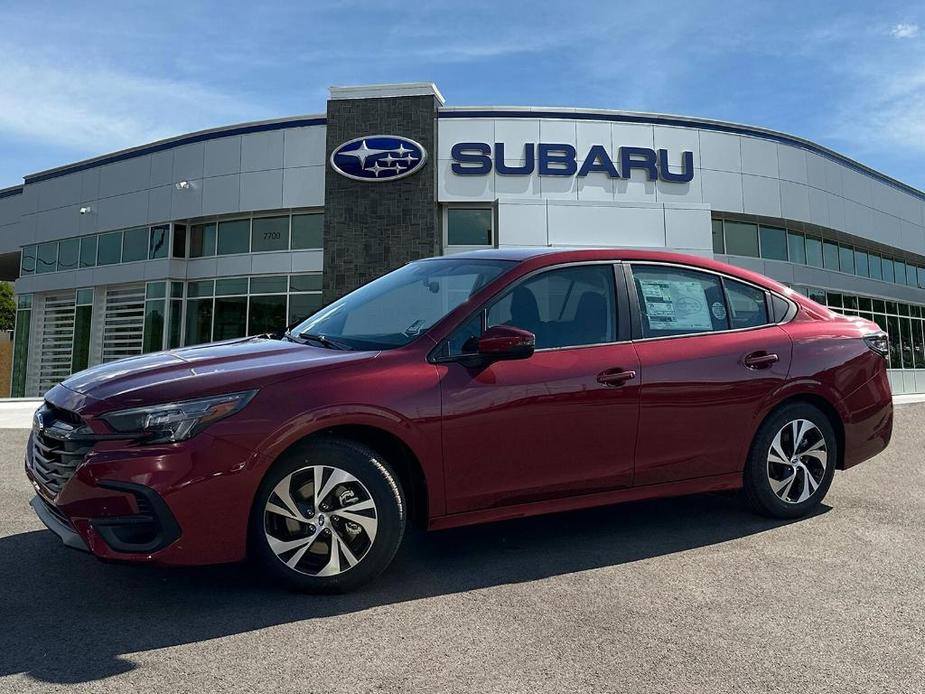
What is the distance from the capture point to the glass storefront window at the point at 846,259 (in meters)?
25.8

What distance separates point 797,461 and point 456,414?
2.34 m

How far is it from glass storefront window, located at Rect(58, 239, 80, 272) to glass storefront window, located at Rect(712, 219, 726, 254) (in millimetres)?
20542

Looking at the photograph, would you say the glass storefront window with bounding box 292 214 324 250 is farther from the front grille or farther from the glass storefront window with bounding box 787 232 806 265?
the front grille

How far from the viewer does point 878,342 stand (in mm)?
4973

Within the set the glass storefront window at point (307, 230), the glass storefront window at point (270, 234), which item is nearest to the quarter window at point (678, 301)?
the glass storefront window at point (307, 230)

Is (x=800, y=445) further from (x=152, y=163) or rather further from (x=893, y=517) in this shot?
(x=152, y=163)

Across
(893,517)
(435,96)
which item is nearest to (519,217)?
(435,96)

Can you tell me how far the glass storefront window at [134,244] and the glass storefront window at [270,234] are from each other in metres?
3.89

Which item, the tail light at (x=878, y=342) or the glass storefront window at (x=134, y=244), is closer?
the tail light at (x=878, y=342)

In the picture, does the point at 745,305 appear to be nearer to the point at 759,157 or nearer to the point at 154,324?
the point at 759,157

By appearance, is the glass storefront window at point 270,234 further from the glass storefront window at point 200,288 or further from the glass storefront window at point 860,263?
the glass storefront window at point 860,263

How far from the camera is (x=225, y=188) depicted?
2175 centimetres

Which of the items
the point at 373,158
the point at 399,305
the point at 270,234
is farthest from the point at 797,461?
the point at 270,234

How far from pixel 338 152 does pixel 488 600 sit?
1855 centimetres
